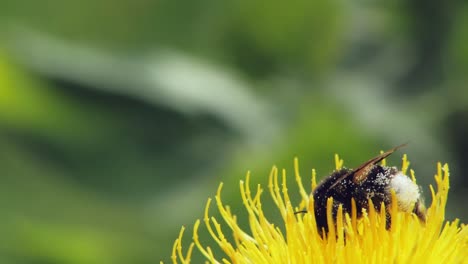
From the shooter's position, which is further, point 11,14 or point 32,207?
point 11,14

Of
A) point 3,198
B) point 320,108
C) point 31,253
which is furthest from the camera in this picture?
point 3,198

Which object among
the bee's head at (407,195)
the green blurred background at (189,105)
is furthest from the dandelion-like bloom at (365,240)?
the green blurred background at (189,105)

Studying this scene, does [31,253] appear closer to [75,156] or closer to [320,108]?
[75,156]

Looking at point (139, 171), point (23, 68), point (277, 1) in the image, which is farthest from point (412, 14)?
point (23, 68)

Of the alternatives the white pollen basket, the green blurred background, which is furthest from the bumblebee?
the green blurred background

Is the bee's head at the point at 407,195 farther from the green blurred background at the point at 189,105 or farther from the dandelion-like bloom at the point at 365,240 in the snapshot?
the green blurred background at the point at 189,105

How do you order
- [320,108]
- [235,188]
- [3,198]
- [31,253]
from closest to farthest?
[235,188], [320,108], [31,253], [3,198]

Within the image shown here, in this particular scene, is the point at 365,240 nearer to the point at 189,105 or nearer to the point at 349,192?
the point at 349,192
